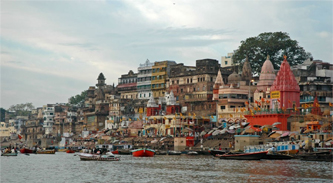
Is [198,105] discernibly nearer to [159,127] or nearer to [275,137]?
[159,127]

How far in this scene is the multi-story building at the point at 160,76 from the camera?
369ft

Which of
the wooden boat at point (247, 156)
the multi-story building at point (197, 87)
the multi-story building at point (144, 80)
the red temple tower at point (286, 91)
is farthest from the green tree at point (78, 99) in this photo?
the wooden boat at point (247, 156)

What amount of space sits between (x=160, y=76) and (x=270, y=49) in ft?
76.0

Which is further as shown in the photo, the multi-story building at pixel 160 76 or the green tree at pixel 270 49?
the multi-story building at pixel 160 76

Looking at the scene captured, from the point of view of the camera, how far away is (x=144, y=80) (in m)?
118

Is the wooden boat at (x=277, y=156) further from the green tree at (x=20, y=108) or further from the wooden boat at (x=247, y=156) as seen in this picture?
the green tree at (x=20, y=108)

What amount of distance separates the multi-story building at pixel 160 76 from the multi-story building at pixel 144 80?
1359 mm

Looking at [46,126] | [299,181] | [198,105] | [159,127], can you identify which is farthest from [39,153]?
[299,181]

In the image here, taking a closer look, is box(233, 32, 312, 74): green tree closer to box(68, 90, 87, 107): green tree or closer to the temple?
the temple

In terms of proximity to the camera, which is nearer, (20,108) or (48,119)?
(48,119)

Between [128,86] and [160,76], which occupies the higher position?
[160,76]

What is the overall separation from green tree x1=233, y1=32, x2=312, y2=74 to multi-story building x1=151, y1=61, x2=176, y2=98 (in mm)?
14874

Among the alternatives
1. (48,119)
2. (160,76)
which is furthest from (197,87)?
(48,119)

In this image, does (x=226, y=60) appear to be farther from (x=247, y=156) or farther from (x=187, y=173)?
(x=187, y=173)
